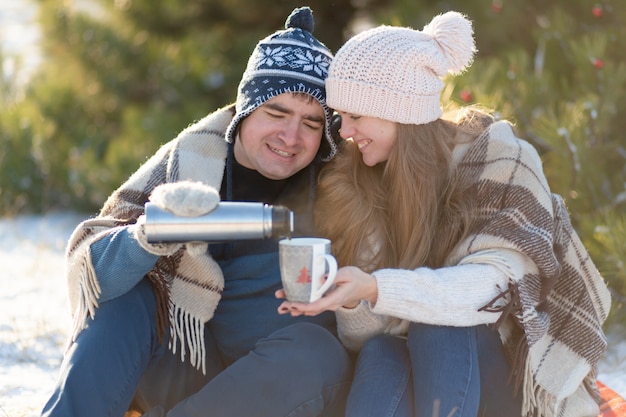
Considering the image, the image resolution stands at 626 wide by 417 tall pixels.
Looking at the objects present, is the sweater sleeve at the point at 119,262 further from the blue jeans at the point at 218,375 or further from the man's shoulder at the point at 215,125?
the man's shoulder at the point at 215,125

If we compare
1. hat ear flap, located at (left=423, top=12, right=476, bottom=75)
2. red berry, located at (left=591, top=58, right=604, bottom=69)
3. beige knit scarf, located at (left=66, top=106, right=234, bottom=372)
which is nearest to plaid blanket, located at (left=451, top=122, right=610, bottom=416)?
hat ear flap, located at (left=423, top=12, right=476, bottom=75)

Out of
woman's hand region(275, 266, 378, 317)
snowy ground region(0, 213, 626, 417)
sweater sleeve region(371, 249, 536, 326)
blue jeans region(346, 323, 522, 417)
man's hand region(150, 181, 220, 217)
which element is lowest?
snowy ground region(0, 213, 626, 417)

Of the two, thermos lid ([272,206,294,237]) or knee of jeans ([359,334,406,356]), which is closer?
thermos lid ([272,206,294,237])

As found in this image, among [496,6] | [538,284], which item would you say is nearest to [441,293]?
[538,284]

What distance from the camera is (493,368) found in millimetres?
2035

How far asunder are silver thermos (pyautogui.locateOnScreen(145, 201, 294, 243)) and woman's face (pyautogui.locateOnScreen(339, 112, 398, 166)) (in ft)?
1.42

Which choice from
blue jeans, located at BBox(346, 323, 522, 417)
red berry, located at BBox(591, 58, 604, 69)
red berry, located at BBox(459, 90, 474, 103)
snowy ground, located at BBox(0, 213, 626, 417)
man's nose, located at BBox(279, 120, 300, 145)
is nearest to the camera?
blue jeans, located at BBox(346, 323, 522, 417)

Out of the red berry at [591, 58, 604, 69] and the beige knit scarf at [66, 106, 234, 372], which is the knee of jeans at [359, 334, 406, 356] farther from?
the red berry at [591, 58, 604, 69]

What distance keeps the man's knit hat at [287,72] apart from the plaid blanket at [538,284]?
0.46 m

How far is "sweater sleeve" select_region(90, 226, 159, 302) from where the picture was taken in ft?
6.43

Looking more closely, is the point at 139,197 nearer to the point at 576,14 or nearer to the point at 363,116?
the point at 363,116

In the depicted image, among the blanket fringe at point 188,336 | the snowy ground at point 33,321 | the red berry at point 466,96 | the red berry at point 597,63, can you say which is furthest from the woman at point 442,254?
the red berry at point 597,63

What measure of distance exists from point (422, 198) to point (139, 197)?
75 cm

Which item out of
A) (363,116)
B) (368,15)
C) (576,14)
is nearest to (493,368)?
(363,116)
